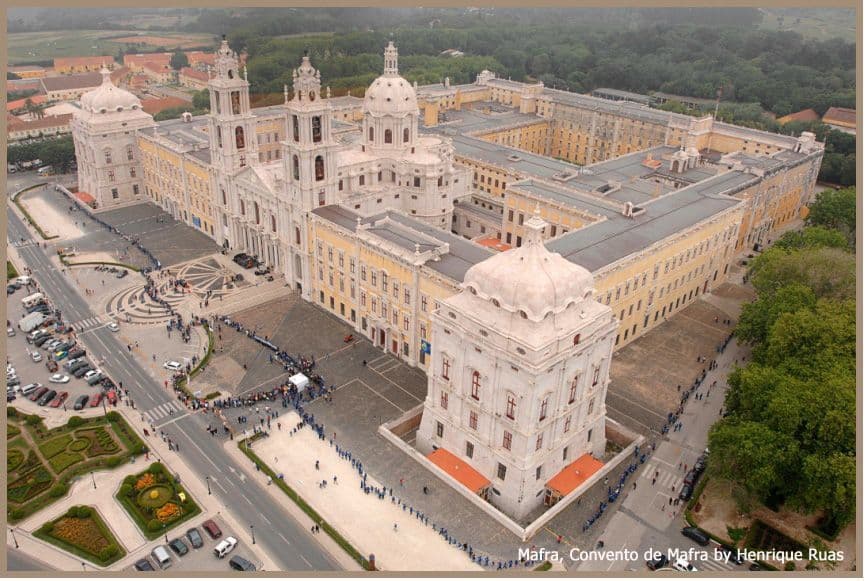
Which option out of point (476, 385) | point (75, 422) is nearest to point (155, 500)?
point (75, 422)

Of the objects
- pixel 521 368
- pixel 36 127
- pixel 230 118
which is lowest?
pixel 36 127

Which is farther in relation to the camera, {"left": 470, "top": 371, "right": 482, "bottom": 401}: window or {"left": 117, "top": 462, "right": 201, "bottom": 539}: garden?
{"left": 470, "top": 371, "right": 482, "bottom": 401}: window

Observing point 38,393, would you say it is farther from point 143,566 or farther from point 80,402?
point 143,566

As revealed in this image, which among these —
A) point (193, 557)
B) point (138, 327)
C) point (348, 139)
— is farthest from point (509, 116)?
point (193, 557)

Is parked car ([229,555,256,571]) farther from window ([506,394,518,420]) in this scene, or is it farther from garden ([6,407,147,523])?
window ([506,394,518,420])

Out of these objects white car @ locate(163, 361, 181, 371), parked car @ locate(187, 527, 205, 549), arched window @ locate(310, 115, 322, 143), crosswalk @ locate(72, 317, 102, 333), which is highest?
arched window @ locate(310, 115, 322, 143)

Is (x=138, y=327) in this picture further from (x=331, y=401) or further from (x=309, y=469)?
(x=309, y=469)

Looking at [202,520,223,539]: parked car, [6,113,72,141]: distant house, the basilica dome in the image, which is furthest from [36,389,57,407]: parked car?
[6,113,72,141]: distant house
